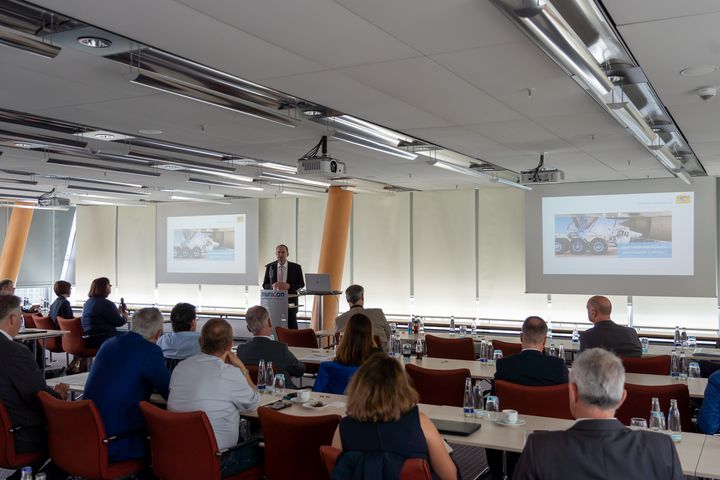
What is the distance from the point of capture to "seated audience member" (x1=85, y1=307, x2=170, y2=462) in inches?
159

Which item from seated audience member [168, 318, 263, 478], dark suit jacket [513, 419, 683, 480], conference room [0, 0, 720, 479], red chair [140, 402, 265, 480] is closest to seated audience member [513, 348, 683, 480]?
dark suit jacket [513, 419, 683, 480]

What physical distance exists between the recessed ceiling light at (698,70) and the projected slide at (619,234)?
22.8 feet

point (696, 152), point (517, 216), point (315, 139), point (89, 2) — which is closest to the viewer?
point (89, 2)

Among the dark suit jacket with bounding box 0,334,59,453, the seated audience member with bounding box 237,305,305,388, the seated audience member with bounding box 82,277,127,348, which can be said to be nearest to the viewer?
the dark suit jacket with bounding box 0,334,59,453

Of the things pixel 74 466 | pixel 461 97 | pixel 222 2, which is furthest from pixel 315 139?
pixel 74 466

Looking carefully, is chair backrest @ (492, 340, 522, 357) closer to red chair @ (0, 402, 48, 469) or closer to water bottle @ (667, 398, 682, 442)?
water bottle @ (667, 398, 682, 442)

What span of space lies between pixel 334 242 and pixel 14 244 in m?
9.33

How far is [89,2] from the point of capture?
3.61 metres

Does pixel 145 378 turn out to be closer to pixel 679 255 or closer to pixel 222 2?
pixel 222 2

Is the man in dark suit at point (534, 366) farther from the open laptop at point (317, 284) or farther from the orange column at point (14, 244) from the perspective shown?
the orange column at point (14, 244)

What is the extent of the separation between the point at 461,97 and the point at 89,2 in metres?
3.28

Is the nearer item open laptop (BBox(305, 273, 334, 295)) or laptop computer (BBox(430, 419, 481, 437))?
laptop computer (BBox(430, 419, 481, 437))

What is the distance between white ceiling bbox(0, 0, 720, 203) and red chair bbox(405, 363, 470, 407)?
234 cm

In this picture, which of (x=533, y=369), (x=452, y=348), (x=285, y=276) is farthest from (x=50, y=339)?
(x=533, y=369)
